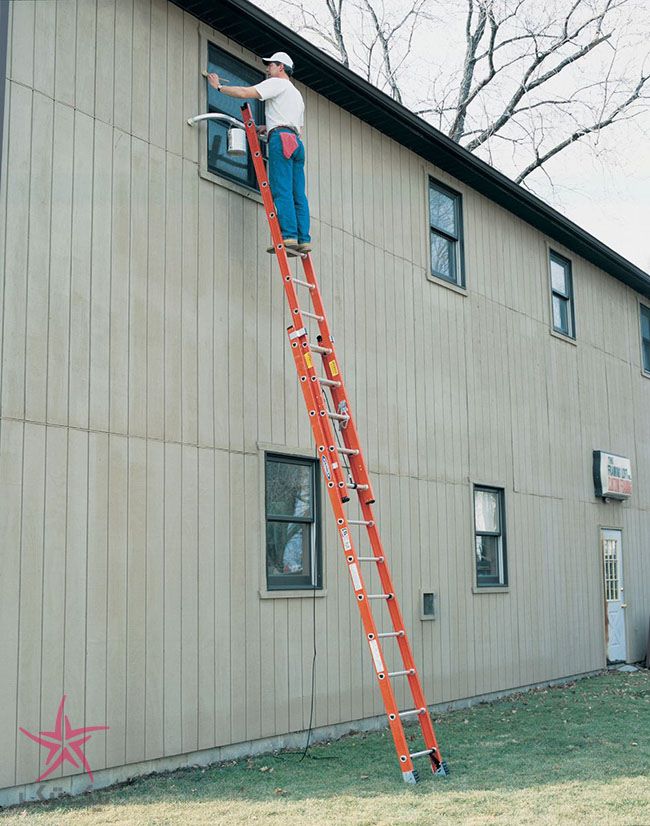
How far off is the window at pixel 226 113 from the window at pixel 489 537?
5236 mm

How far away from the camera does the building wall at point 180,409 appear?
7449 mm

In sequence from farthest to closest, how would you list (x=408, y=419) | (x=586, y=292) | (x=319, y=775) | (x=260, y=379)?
(x=586, y=292) < (x=408, y=419) < (x=260, y=379) < (x=319, y=775)

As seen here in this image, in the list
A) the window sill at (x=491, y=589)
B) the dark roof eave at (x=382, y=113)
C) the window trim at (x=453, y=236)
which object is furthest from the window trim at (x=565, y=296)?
the window sill at (x=491, y=589)

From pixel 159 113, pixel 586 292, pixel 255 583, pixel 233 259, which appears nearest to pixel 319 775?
pixel 255 583

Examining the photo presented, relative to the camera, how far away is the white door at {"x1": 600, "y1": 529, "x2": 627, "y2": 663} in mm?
16109

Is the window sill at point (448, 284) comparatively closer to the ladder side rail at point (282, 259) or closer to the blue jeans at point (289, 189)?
the blue jeans at point (289, 189)

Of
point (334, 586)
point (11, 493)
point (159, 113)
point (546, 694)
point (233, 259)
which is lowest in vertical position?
point (546, 694)

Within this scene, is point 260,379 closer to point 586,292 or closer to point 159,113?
point 159,113

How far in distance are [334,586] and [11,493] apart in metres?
3.85

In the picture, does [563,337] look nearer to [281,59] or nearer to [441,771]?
[281,59]

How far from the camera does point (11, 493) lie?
282 inches

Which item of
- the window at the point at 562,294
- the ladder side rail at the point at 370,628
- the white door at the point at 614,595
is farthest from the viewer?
the white door at the point at 614,595

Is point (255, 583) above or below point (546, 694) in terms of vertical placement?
above

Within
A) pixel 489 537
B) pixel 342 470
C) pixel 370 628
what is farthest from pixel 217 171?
pixel 489 537
